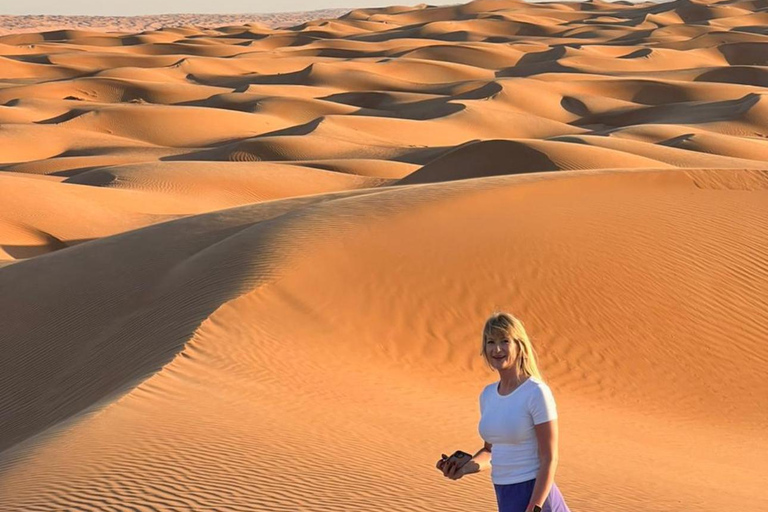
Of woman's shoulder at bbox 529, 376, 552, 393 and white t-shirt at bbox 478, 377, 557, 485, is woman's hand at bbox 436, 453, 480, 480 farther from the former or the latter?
woman's shoulder at bbox 529, 376, 552, 393

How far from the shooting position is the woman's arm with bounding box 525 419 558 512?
154 inches

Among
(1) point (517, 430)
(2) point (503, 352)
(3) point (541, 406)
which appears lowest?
(1) point (517, 430)

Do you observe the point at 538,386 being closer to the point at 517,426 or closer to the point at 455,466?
the point at 517,426

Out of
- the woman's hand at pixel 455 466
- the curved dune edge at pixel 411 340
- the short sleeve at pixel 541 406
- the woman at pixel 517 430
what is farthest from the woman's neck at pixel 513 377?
the curved dune edge at pixel 411 340

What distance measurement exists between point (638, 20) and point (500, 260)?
89.6m

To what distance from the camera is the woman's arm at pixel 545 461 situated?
12.8ft

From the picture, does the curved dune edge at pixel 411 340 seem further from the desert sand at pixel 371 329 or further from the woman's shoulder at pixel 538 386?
the woman's shoulder at pixel 538 386

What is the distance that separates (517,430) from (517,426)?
0.02 m

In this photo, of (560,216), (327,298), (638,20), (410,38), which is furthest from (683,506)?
(638,20)

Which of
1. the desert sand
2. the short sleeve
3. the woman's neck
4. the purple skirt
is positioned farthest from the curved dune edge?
the short sleeve

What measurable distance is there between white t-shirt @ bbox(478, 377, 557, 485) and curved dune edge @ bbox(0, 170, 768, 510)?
248 cm

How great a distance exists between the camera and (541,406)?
12.9 feet

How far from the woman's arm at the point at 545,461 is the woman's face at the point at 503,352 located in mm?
250

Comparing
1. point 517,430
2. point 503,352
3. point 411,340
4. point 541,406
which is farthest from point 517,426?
point 411,340
